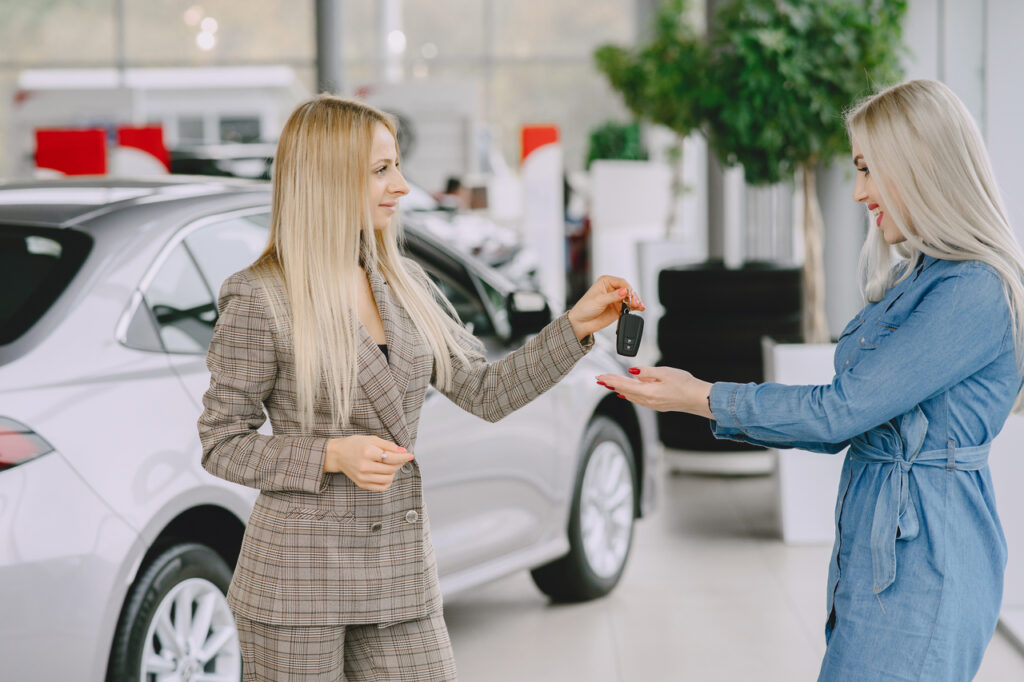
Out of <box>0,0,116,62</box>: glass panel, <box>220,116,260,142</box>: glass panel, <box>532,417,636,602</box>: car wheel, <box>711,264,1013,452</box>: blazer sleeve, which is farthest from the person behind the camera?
<box>0,0,116,62</box>: glass panel

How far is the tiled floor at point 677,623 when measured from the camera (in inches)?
156

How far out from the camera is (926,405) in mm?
1969

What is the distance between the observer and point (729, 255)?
13.1 meters

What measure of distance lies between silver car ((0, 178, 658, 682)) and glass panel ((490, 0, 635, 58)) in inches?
827

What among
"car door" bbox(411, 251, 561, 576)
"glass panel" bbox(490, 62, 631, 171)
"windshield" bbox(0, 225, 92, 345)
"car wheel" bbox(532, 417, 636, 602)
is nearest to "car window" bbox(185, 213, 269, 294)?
"windshield" bbox(0, 225, 92, 345)

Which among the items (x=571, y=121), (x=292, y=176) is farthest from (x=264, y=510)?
(x=571, y=121)

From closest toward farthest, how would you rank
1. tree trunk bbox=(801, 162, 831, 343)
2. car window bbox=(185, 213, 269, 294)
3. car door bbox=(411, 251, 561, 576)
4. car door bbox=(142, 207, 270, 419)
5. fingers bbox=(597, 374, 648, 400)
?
fingers bbox=(597, 374, 648, 400) → car door bbox=(142, 207, 270, 419) → car window bbox=(185, 213, 269, 294) → car door bbox=(411, 251, 561, 576) → tree trunk bbox=(801, 162, 831, 343)

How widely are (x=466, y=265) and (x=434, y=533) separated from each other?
0.90 m

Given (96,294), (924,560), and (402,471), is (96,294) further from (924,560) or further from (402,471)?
(924,560)

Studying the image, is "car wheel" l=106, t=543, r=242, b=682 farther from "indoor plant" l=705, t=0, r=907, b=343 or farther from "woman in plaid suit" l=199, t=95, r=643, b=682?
"indoor plant" l=705, t=0, r=907, b=343

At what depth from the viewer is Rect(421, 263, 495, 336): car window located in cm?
405

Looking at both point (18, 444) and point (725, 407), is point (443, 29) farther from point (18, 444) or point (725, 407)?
point (725, 407)

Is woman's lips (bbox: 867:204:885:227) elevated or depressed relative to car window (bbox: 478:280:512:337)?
elevated

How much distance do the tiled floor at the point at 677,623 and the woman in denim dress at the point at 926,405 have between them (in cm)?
199
